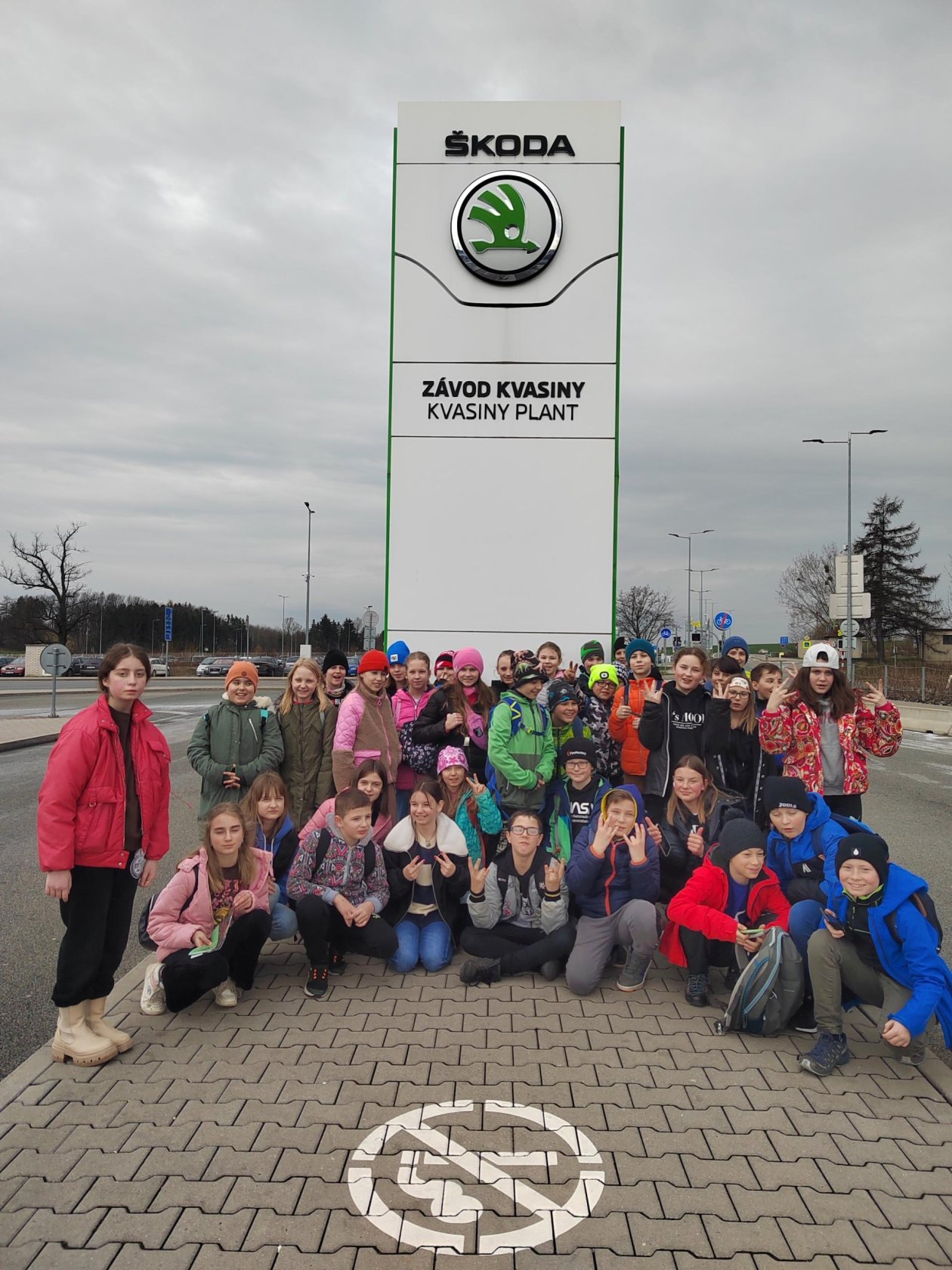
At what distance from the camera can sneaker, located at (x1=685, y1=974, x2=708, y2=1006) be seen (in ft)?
14.7

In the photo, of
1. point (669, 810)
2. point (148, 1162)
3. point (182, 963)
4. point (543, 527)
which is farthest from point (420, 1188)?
point (543, 527)

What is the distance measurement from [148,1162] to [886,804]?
10180 millimetres

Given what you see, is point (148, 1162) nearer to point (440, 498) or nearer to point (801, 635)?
point (440, 498)

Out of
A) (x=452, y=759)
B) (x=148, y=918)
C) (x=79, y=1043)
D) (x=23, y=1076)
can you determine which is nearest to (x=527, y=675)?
(x=452, y=759)

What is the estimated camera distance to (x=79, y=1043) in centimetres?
374

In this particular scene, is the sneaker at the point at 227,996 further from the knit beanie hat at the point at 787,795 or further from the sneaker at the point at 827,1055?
the knit beanie hat at the point at 787,795

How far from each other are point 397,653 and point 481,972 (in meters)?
3.44

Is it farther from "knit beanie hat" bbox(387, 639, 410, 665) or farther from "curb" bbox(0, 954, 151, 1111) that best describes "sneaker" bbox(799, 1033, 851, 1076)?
"knit beanie hat" bbox(387, 639, 410, 665)

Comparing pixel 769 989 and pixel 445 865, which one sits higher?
pixel 445 865

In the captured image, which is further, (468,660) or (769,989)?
(468,660)

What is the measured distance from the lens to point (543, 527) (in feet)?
27.6

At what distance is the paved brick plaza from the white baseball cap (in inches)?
84.1

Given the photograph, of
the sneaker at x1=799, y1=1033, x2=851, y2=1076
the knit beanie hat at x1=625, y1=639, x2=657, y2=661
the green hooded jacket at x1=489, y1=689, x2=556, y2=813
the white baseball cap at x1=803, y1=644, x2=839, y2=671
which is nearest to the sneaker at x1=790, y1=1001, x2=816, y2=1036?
the sneaker at x1=799, y1=1033, x2=851, y2=1076

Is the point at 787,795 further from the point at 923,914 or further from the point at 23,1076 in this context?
the point at 23,1076
